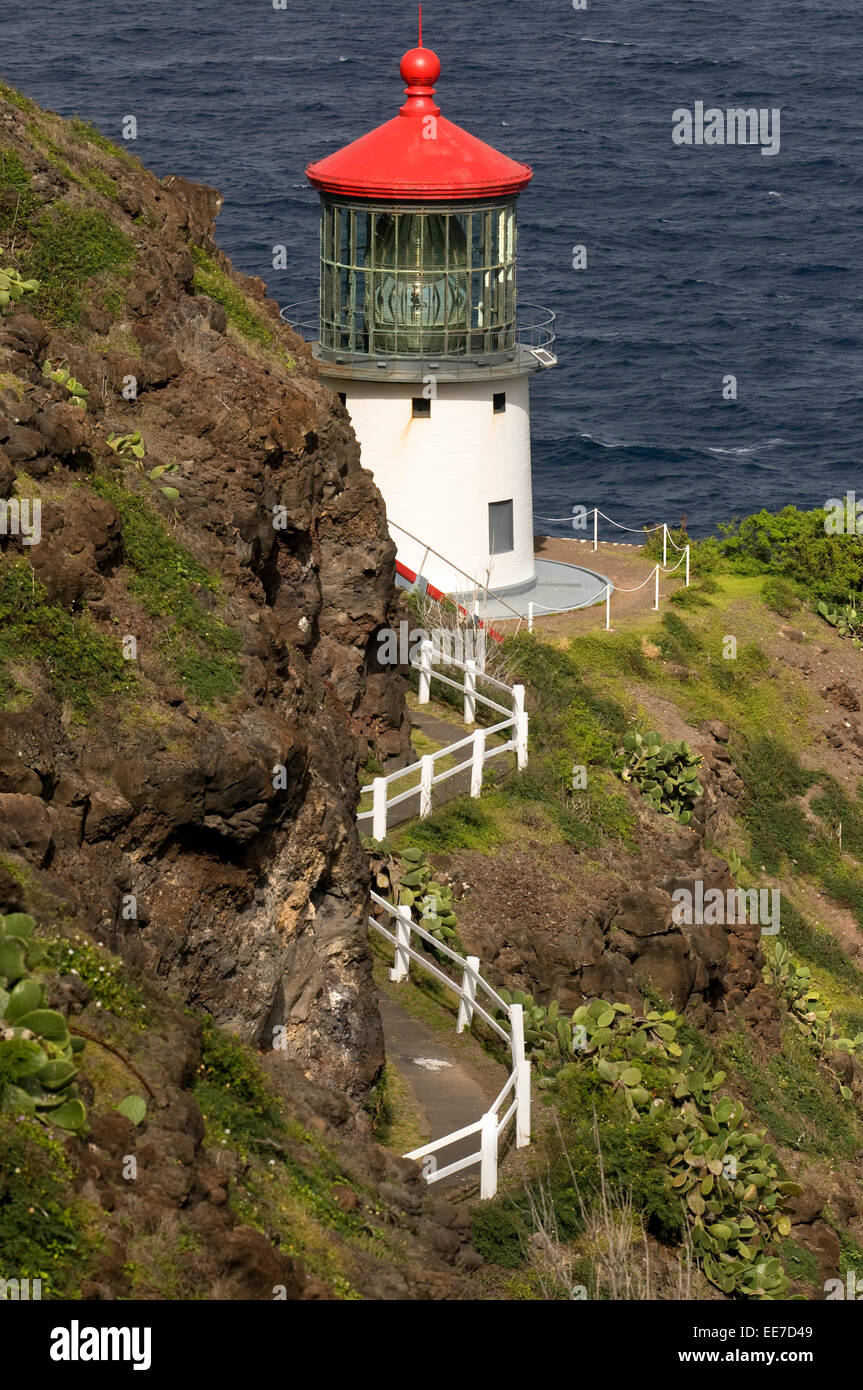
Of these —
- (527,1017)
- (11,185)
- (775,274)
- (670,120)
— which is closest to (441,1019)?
(527,1017)

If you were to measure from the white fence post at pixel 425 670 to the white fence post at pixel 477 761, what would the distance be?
2639 millimetres

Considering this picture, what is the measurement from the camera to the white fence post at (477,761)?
32125 mm

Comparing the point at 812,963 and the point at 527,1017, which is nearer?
the point at 527,1017

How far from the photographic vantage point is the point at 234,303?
29.6 m

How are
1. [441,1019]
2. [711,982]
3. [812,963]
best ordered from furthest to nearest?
[812,963]
[711,982]
[441,1019]

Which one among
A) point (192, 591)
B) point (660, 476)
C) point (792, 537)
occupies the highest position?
point (192, 591)

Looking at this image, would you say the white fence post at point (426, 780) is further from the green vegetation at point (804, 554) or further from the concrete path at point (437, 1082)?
the green vegetation at point (804, 554)

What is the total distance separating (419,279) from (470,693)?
931 centimetres

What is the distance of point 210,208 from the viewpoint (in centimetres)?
3092

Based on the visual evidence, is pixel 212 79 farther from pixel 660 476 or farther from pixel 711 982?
pixel 711 982

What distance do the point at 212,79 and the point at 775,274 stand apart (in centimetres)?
3275

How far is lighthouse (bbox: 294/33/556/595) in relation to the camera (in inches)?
1542

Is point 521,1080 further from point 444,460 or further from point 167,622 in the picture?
point 444,460

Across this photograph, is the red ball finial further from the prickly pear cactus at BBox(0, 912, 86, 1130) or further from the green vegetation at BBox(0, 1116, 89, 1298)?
the green vegetation at BBox(0, 1116, 89, 1298)
